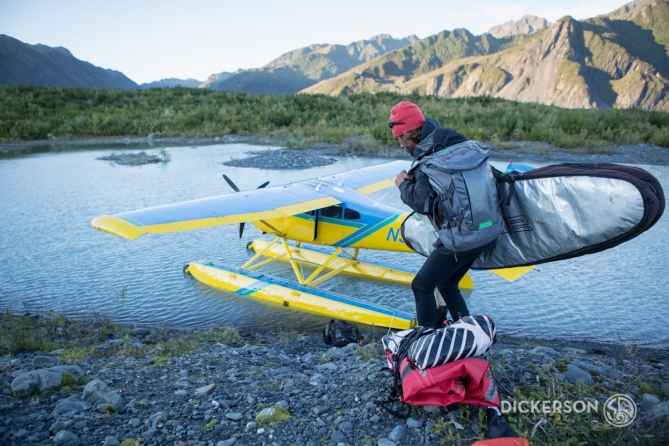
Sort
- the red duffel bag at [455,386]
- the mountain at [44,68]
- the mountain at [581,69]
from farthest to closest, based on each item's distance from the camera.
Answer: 1. the mountain at [581,69]
2. the mountain at [44,68]
3. the red duffel bag at [455,386]

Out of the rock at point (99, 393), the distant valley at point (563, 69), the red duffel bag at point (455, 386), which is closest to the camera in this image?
the red duffel bag at point (455, 386)

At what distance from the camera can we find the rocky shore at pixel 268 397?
3.14m

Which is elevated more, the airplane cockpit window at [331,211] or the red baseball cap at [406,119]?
the red baseball cap at [406,119]

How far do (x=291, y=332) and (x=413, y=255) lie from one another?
14.4 ft

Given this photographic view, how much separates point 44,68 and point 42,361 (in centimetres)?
10939

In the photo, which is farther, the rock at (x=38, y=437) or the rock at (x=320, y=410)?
the rock at (x=320, y=410)

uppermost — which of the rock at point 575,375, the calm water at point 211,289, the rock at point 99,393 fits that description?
the rock at point 99,393

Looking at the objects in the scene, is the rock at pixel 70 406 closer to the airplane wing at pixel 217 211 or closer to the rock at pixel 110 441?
the rock at pixel 110 441

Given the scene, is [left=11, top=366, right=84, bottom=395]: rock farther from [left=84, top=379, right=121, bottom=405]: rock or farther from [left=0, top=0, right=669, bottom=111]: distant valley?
[left=0, top=0, right=669, bottom=111]: distant valley

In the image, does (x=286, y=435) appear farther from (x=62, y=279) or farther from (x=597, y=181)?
(x=62, y=279)

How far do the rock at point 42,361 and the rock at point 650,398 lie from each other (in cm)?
581

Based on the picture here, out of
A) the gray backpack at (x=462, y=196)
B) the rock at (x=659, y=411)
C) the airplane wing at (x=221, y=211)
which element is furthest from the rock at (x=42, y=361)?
the rock at (x=659, y=411)

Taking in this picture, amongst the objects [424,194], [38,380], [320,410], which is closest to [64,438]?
[38,380]

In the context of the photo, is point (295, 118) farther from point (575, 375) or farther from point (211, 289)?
point (575, 375)
